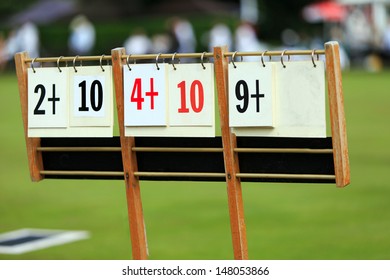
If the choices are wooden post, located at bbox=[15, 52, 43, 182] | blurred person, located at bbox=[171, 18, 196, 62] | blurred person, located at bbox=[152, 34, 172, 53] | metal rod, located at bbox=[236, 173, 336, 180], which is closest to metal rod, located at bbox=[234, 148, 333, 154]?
metal rod, located at bbox=[236, 173, 336, 180]

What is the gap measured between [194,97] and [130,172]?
0.55m

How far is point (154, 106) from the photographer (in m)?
5.56

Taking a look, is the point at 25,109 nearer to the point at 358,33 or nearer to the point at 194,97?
the point at 194,97

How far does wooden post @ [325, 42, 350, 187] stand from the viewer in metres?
5.18

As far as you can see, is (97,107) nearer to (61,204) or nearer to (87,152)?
(87,152)

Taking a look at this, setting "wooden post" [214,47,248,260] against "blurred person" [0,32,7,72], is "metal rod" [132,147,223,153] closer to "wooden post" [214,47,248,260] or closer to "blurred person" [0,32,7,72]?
"wooden post" [214,47,248,260]

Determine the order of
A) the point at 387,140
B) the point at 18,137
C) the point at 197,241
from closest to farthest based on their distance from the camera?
the point at 197,241 → the point at 387,140 → the point at 18,137

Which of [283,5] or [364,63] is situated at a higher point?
[283,5]

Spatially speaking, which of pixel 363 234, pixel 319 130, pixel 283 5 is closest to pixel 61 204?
pixel 363 234

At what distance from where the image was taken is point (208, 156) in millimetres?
5633

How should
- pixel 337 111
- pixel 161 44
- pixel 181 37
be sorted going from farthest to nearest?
1. pixel 161 44
2. pixel 181 37
3. pixel 337 111

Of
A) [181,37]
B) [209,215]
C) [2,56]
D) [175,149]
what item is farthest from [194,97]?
[2,56]

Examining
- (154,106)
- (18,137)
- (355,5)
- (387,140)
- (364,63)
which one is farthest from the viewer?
(355,5)

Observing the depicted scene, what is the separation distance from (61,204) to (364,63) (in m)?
32.1
